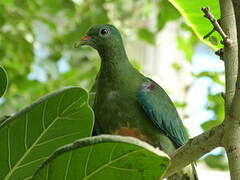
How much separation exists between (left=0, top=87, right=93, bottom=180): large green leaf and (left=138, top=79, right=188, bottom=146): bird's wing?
50 centimetres

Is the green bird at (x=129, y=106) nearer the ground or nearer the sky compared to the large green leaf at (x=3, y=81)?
nearer the ground

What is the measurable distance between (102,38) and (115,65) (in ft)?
0.25

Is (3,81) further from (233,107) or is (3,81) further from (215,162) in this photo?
(215,162)

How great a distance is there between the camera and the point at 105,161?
553 millimetres

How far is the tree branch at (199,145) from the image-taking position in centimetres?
60

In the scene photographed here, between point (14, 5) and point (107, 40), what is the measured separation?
95 centimetres

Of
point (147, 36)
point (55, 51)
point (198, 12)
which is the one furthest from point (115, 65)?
point (55, 51)

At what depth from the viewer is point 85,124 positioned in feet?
2.08

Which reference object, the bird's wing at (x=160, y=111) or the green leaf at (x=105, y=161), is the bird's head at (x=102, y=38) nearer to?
the bird's wing at (x=160, y=111)

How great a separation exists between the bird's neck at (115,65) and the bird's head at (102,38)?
0.01 m

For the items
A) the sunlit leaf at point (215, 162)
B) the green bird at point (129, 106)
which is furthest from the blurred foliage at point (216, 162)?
the green bird at point (129, 106)

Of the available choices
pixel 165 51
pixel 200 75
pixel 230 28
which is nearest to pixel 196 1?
pixel 230 28

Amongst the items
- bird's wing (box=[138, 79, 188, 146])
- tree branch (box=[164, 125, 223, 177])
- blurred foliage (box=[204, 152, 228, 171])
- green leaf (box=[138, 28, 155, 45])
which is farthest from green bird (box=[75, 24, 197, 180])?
green leaf (box=[138, 28, 155, 45])

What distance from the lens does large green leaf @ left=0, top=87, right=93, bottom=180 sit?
1.95ft
